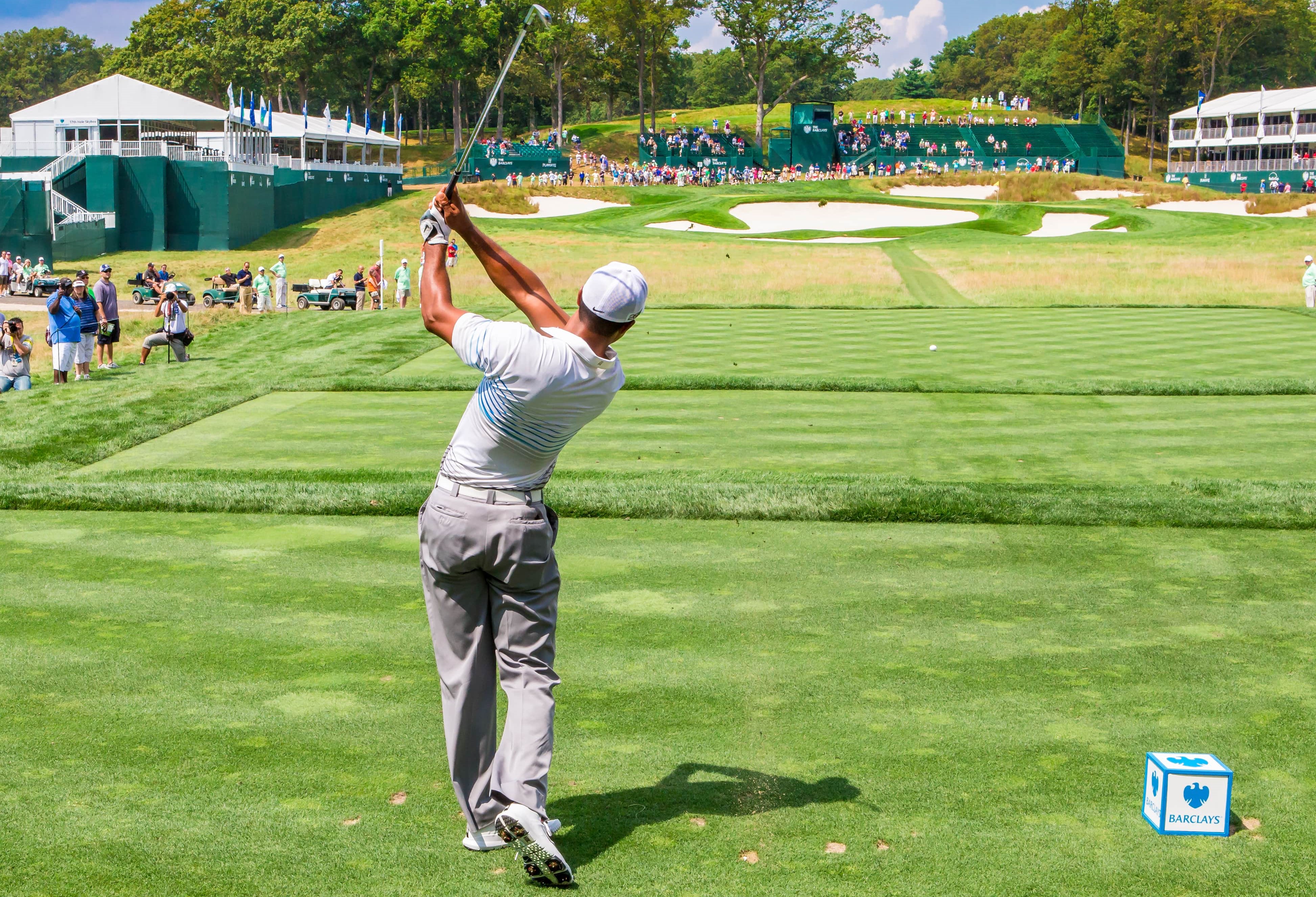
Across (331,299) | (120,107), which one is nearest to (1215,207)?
(331,299)

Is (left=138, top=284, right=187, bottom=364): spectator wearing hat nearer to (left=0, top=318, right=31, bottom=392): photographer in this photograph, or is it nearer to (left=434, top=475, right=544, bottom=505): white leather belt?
(left=0, top=318, right=31, bottom=392): photographer

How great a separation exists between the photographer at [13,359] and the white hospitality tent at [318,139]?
5776 cm

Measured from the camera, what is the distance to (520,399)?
4656mm

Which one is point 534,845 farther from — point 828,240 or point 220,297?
point 828,240

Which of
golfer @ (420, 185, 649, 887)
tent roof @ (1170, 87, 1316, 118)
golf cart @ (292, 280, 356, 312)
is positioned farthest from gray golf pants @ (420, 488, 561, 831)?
tent roof @ (1170, 87, 1316, 118)

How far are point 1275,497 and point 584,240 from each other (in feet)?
157

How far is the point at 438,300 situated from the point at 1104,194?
77.4m

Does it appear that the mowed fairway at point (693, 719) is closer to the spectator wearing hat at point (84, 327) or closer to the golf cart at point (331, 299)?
the spectator wearing hat at point (84, 327)

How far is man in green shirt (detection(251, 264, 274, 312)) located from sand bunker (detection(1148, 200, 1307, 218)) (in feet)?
173

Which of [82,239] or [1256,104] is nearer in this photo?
[82,239]

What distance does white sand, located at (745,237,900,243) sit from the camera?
58.2 m

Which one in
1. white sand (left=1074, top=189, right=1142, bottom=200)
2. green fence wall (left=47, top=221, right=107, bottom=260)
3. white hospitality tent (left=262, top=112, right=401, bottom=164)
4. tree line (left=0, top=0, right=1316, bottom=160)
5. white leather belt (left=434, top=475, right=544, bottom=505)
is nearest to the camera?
white leather belt (left=434, top=475, right=544, bottom=505)

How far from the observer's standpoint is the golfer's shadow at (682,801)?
4.93 metres

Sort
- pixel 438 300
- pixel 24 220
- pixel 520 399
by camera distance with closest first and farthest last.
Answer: pixel 520 399 → pixel 438 300 → pixel 24 220
